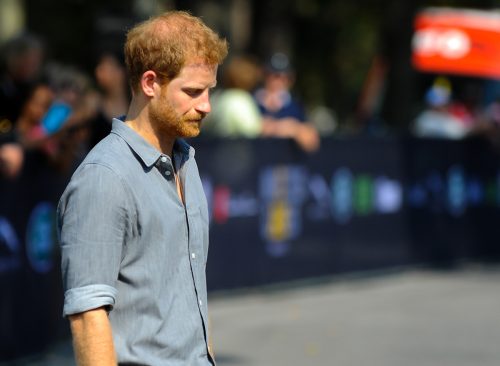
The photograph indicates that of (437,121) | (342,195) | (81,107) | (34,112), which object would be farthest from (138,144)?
(437,121)

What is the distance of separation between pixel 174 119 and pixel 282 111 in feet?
28.9

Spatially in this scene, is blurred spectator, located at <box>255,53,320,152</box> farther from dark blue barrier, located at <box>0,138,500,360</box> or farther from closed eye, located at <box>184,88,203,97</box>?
closed eye, located at <box>184,88,203,97</box>

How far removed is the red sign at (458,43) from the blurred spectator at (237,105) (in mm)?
14067

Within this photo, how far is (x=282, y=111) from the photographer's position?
1235cm

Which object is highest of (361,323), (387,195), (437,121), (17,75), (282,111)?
Result: (17,75)

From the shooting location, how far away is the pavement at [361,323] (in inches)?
354

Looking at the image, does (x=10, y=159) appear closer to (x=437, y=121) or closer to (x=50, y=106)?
(x=50, y=106)

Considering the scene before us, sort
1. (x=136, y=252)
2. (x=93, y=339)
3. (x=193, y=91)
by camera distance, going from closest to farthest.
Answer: (x=93, y=339) → (x=136, y=252) → (x=193, y=91)

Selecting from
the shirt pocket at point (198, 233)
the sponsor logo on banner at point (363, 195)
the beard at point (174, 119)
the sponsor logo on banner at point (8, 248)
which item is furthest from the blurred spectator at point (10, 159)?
the sponsor logo on banner at point (363, 195)

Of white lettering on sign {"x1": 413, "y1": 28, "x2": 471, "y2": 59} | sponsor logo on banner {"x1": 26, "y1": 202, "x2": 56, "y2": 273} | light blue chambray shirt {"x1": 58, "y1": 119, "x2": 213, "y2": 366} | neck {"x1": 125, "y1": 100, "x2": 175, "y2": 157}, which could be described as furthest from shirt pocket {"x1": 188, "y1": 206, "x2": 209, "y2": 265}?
white lettering on sign {"x1": 413, "y1": 28, "x2": 471, "y2": 59}

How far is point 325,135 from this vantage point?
13.0 m

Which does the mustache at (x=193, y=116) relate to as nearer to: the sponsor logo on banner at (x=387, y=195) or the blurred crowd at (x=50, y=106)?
the blurred crowd at (x=50, y=106)

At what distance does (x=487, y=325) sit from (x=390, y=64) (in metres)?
11.9

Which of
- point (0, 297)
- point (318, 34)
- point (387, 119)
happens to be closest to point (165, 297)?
point (0, 297)
